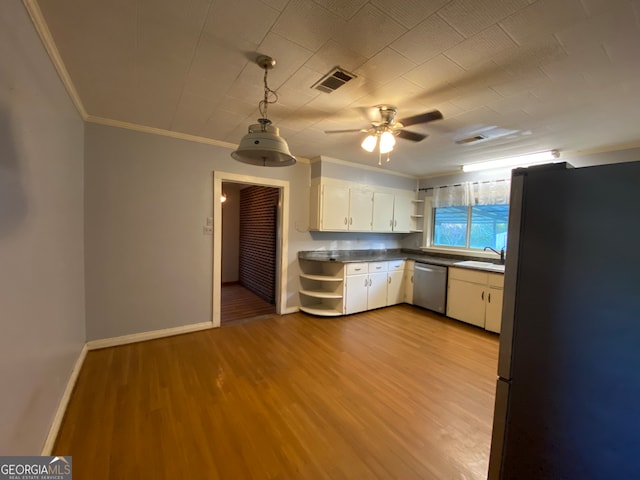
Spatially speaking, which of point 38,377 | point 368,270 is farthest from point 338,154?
point 38,377

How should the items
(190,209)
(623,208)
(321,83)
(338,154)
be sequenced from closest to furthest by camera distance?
(623,208) < (321,83) < (190,209) < (338,154)

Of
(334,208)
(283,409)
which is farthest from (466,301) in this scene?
(283,409)

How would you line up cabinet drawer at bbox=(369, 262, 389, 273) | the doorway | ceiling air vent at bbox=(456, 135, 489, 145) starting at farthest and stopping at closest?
the doorway < cabinet drawer at bbox=(369, 262, 389, 273) < ceiling air vent at bbox=(456, 135, 489, 145)

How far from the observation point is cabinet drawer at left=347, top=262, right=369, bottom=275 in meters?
4.09

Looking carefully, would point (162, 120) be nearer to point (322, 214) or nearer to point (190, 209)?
point (190, 209)

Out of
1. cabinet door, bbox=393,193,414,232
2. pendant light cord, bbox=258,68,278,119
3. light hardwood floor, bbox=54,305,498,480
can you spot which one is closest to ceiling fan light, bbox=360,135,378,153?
pendant light cord, bbox=258,68,278,119

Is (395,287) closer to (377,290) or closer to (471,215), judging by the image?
(377,290)

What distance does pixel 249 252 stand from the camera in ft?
19.2

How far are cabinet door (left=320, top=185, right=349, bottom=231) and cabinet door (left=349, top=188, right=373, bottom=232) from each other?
0.11 meters

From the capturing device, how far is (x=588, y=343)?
909mm

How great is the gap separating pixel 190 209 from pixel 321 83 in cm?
227

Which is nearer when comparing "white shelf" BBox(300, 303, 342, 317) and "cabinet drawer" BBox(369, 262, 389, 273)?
"white shelf" BBox(300, 303, 342, 317)

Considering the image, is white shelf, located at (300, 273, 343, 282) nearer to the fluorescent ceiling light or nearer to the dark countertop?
the dark countertop

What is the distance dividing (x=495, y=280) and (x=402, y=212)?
1990mm
